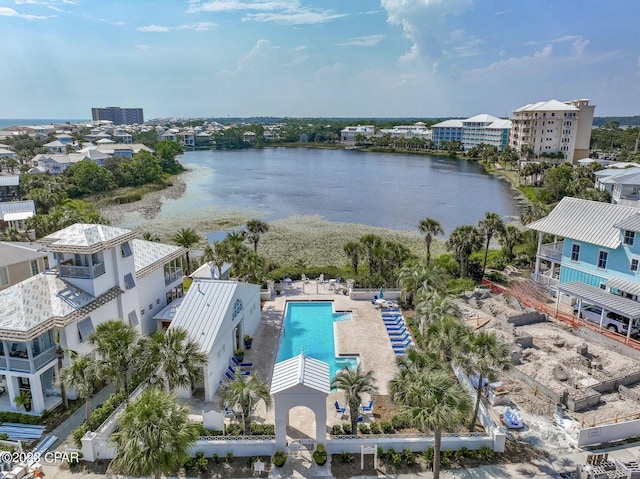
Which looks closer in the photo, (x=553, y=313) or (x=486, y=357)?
(x=486, y=357)

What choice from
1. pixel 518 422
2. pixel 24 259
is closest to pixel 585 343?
pixel 518 422

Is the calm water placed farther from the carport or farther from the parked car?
the parked car

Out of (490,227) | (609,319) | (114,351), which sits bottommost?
(609,319)

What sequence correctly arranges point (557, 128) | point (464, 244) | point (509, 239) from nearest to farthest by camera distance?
point (464, 244)
point (509, 239)
point (557, 128)

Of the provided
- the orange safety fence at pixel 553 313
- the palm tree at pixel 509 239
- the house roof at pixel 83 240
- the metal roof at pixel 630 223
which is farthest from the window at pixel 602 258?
the house roof at pixel 83 240

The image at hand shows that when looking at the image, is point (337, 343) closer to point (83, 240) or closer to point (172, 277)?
point (172, 277)

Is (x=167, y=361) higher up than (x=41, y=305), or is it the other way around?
(x=41, y=305)

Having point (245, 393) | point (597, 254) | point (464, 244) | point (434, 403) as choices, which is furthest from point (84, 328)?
point (597, 254)

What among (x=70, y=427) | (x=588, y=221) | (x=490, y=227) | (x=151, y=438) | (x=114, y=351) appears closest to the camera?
(x=151, y=438)
